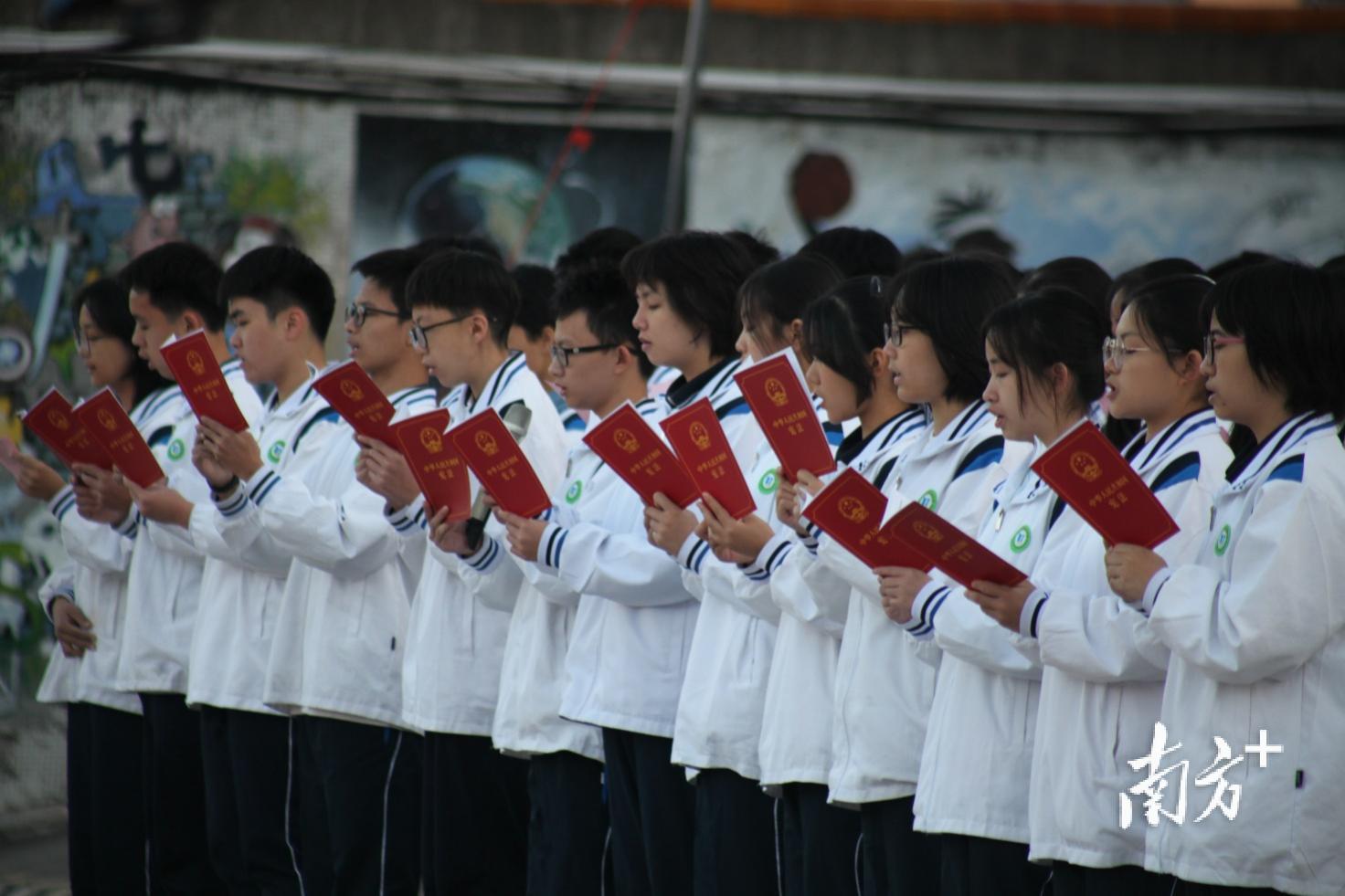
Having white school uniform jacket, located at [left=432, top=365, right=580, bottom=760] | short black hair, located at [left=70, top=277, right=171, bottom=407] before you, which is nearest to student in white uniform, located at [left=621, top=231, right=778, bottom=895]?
white school uniform jacket, located at [left=432, top=365, right=580, bottom=760]

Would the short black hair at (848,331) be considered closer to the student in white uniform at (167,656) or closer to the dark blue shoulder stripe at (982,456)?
the dark blue shoulder stripe at (982,456)

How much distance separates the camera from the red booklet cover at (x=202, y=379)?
516cm

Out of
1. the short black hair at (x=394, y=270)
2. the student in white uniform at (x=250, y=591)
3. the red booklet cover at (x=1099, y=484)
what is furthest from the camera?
the short black hair at (x=394, y=270)

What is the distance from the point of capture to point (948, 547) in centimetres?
372

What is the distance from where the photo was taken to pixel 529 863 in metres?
5.11

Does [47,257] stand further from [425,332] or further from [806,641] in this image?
[806,641]

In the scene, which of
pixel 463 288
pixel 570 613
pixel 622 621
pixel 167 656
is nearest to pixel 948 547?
pixel 622 621

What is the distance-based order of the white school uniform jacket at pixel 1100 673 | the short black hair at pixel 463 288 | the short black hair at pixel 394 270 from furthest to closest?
the short black hair at pixel 394 270 → the short black hair at pixel 463 288 → the white school uniform jacket at pixel 1100 673

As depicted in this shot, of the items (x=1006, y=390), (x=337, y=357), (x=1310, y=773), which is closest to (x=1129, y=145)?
(x=337, y=357)

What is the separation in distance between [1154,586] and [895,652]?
82 cm

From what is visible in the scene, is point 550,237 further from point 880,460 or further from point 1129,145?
point 880,460

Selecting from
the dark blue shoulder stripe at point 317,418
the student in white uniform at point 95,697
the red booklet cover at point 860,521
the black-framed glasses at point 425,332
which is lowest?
the student in white uniform at point 95,697

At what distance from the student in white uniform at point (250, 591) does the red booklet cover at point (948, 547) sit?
2382 millimetres

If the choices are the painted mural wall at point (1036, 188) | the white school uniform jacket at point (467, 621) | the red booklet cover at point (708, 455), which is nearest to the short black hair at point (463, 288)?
the white school uniform jacket at point (467, 621)
